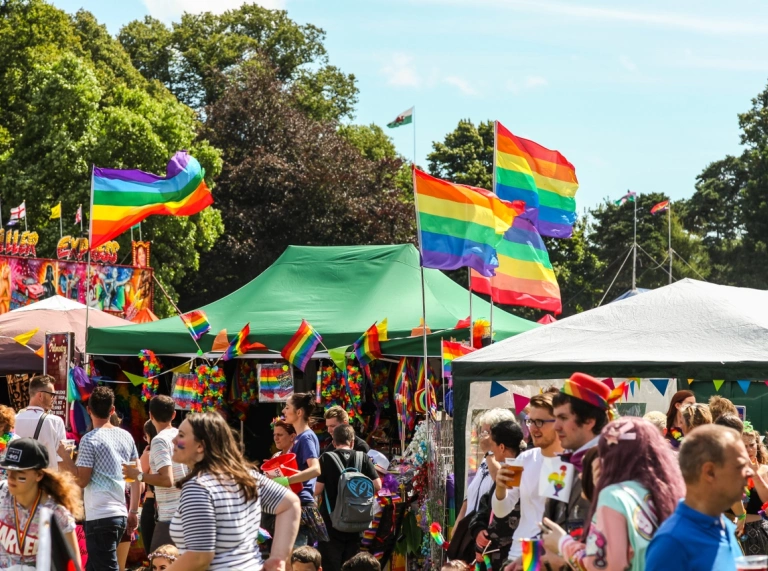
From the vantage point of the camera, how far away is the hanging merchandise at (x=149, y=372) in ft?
43.4

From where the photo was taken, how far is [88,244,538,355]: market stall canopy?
13.2m

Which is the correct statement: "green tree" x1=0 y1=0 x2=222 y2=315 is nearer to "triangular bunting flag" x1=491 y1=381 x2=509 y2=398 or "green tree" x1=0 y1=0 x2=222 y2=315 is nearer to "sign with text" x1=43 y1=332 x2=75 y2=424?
"sign with text" x1=43 y1=332 x2=75 y2=424

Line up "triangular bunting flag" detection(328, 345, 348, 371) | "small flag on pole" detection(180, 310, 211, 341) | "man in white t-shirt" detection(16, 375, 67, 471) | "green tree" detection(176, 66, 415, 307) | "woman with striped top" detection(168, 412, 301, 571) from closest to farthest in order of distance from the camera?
1. "woman with striped top" detection(168, 412, 301, 571)
2. "man in white t-shirt" detection(16, 375, 67, 471)
3. "triangular bunting flag" detection(328, 345, 348, 371)
4. "small flag on pole" detection(180, 310, 211, 341)
5. "green tree" detection(176, 66, 415, 307)

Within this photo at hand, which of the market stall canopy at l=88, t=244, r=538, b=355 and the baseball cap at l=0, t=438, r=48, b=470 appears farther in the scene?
the market stall canopy at l=88, t=244, r=538, b=355

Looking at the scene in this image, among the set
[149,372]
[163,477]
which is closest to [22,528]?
Answer: [163,477]

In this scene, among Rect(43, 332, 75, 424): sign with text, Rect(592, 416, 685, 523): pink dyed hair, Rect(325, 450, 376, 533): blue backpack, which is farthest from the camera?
Rect(43, 332, 75, 424): sign with text

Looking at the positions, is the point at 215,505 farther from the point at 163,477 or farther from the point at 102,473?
the point at 102,473

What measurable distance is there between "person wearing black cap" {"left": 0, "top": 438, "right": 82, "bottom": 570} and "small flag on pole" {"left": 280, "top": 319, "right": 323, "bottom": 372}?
7762 millimetres

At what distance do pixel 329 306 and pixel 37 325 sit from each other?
6154mm

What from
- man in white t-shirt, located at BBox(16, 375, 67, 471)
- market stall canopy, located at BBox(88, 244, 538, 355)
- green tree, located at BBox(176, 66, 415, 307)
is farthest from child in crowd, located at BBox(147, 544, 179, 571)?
green tree, located at BBox(176, 66, 415, 307)

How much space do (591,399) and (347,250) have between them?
1146 cm

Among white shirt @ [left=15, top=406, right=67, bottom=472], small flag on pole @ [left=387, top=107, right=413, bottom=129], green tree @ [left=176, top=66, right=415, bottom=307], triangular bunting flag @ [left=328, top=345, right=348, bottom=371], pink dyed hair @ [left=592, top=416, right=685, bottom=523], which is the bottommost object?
white shirt @ [left=15, top=406, right=67, bottom=472]

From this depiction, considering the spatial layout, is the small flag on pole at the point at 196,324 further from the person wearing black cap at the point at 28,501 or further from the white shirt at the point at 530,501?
the white shirt at the point at 530,501

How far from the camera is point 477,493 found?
614cm
